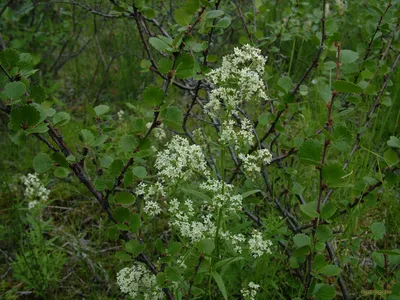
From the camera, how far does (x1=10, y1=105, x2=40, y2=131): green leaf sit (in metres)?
1.26

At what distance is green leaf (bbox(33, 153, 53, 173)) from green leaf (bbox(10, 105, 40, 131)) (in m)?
0.12

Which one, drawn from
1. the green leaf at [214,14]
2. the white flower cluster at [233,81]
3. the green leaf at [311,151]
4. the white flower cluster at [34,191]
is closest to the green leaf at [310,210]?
the green leaf at [311,151]

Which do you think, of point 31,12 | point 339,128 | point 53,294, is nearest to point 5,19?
point 31,12

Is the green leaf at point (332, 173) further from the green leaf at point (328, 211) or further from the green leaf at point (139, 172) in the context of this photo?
the green leaf at point (139, 172)

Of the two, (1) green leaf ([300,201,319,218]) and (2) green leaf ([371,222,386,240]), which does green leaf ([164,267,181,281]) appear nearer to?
(1) green leaf ([300,201,319,218])

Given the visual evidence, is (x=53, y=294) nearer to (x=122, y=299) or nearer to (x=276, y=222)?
(x=122, y=299)

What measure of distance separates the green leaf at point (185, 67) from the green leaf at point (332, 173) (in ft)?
1.64

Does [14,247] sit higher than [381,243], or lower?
lower

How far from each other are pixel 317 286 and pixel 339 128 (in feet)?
1.81

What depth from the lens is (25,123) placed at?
1.28m

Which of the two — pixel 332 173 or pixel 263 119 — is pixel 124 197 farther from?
pixel 263 119

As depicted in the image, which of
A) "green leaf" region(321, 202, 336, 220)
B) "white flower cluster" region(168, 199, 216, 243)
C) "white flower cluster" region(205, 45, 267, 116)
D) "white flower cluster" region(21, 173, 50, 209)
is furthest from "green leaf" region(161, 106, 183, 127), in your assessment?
"white flower cluster" region(21, 173, 50, 209)

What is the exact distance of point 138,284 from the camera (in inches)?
65.0

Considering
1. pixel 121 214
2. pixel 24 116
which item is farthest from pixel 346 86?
pixel 24 116
